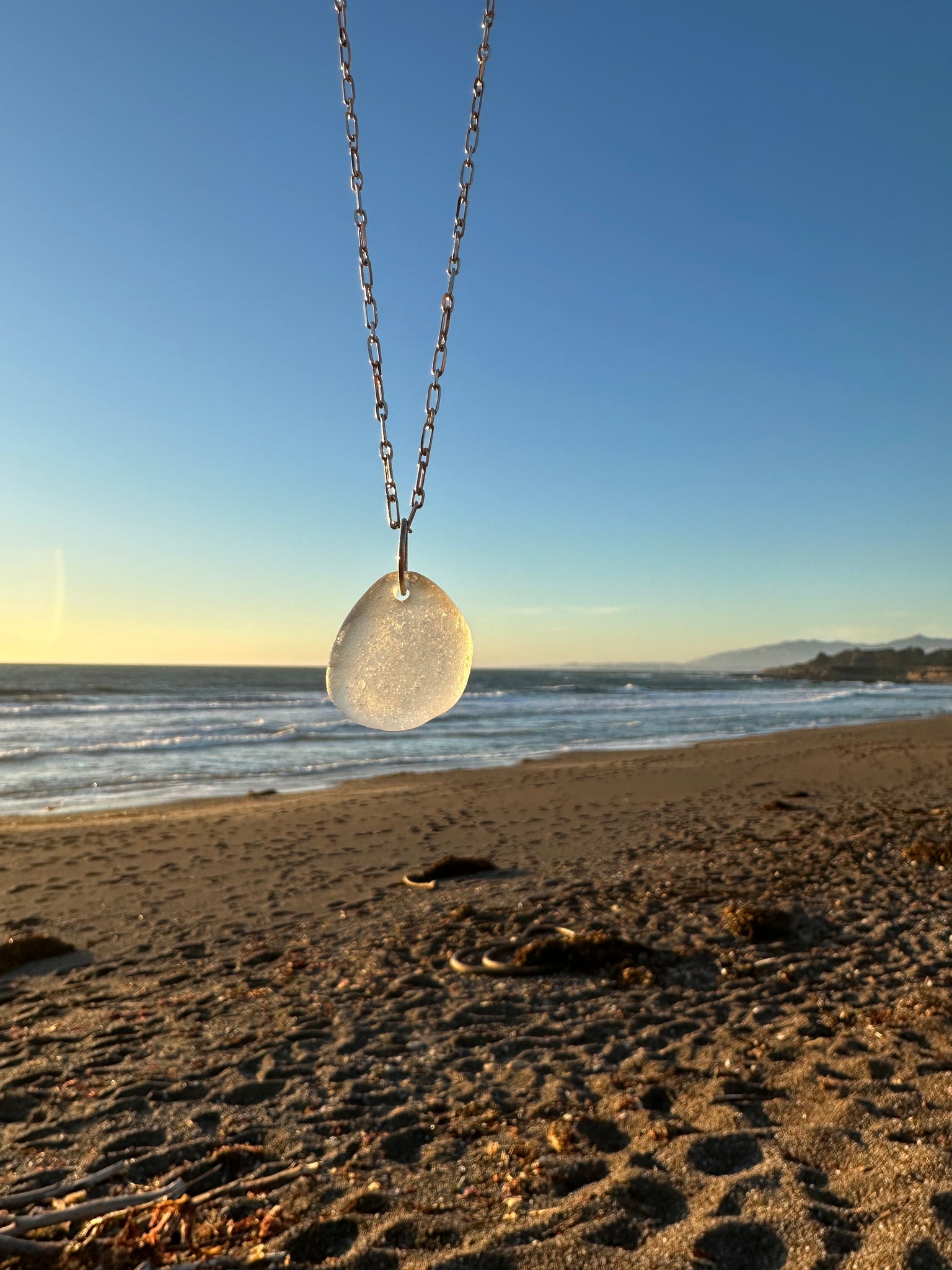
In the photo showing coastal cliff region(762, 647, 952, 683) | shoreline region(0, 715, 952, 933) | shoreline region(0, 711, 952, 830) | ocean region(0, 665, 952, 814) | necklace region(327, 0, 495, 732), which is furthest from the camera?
coastal cliff region(762, 647, 952, 683)

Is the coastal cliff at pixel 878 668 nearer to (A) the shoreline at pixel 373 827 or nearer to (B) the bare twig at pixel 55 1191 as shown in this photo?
(A) the shoreline at pixel 373 827

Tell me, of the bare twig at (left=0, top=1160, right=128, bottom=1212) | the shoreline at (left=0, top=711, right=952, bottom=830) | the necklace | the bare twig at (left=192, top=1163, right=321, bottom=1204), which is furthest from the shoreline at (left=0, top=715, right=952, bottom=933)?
the necklace

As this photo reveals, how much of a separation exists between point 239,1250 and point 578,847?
239 inches

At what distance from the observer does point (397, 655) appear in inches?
90.0

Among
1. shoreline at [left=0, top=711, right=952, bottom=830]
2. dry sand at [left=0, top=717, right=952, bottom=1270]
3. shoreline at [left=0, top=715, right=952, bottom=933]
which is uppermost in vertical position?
dry sand at [left=0, top=717, right=952, bottom=1270]

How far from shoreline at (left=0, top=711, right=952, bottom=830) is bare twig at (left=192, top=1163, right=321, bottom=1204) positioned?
9.06 metres

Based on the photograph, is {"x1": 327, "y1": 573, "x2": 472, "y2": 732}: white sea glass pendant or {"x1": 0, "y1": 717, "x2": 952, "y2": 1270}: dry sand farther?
{"x1": 0, "y1": 717, "x2": 952, "y2": 1270}: dry sand

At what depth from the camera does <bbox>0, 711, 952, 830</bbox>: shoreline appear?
11297mm

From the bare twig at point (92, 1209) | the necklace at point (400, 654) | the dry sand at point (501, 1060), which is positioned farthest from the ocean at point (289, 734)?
the necklace at point (400, 654)

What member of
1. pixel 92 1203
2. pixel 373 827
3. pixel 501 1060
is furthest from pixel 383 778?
pixel 92 1203

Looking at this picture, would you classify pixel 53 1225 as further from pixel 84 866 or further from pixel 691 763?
pixel 691 763

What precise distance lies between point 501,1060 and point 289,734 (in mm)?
19726

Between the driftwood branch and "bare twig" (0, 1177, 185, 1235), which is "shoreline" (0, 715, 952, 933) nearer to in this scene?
the driftwood branch

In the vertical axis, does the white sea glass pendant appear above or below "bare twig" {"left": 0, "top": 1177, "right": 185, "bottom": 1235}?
above
